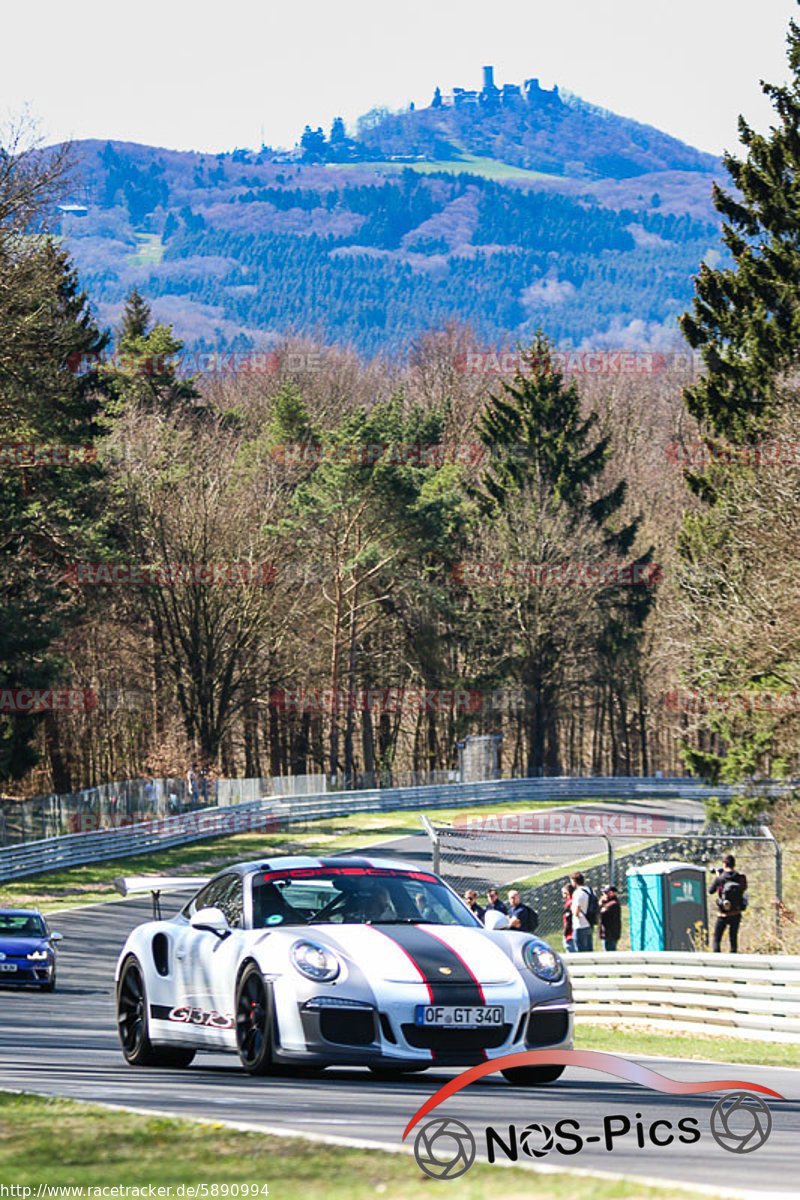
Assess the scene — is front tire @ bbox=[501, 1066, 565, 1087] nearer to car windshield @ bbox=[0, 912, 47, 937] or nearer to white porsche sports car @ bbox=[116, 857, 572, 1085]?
white porsche sports car @ bbox=[116, 857, 572, 1085]

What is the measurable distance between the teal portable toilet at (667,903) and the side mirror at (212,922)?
12396mm

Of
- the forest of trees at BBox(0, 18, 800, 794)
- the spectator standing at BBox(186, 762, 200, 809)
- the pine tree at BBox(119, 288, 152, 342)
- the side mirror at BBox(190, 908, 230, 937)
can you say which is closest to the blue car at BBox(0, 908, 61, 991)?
the side mirror at BBox(190, 908, 230, 937)

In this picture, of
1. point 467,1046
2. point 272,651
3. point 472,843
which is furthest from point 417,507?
point 467,1046

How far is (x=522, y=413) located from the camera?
78688mm

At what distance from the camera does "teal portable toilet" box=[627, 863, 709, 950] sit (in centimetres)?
2306

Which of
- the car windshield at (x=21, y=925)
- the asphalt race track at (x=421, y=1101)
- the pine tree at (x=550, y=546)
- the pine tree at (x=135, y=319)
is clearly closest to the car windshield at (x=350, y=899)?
the asphalt race track at (x=421, y=1101)

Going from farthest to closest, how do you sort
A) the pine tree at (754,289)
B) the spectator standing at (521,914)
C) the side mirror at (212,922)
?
the pine tree at (754,289), the spectator standing at (521,914), the side mirror at (212,922)

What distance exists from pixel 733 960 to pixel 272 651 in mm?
53094

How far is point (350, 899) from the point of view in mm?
11117

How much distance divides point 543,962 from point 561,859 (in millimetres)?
28095

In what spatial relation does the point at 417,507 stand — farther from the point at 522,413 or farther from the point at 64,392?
the point at 64,392

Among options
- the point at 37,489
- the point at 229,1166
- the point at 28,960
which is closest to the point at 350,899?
the point at 229,1166

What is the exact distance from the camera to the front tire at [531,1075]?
10.5 meters

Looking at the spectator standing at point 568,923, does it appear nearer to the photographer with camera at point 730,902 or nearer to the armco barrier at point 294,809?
the photographer with camera at point 730,902
